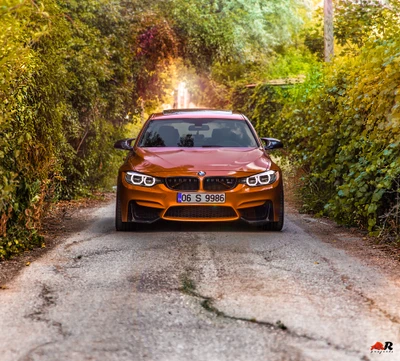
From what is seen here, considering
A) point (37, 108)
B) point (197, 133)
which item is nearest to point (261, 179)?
point (197, 133)

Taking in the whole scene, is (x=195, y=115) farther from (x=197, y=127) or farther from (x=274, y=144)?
(x=274, y=144)

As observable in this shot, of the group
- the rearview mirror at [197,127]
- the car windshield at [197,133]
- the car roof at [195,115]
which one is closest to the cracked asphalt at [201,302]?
the car windshield at [197,133]

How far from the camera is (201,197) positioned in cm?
1012

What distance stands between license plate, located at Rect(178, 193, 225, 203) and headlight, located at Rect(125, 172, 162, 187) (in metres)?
0.36

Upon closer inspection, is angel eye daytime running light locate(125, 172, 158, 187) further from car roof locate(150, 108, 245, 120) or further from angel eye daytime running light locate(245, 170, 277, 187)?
car roof locate(150, 108, 245, 120)

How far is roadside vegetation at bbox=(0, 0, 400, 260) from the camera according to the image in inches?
356

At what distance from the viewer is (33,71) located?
372 inches

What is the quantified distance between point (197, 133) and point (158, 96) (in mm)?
17623

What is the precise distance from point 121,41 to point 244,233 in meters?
11.9

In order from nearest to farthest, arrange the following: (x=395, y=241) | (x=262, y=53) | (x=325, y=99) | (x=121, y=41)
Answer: (x=395, y=241) → (x=325, y=99) → (x=121, y=41) → (x=262, y=53)

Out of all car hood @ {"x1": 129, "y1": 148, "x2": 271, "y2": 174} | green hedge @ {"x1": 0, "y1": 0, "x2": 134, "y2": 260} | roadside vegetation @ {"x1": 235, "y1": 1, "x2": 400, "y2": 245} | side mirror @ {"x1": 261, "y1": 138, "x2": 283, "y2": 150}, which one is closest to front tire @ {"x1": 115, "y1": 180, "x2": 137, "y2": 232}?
car hood @ {"x1": 129, "y1": 148, "x2": 271, "y2": 174}

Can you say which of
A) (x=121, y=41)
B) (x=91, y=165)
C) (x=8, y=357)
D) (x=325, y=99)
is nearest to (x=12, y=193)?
(x=8, y=357)

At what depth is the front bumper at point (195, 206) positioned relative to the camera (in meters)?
10.1

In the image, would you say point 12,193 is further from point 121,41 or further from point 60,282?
point 121,41
